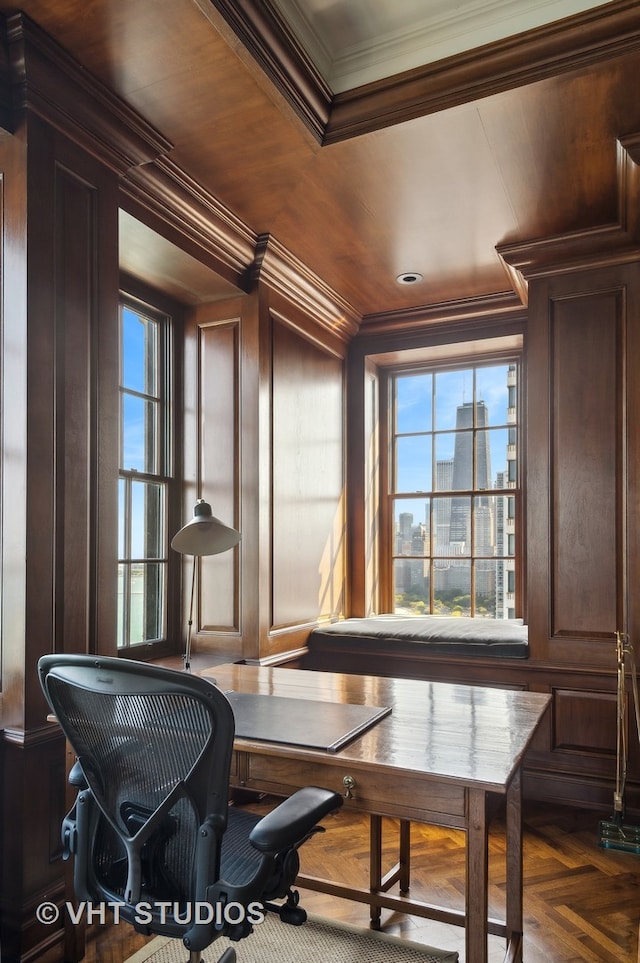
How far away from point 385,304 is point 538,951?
3.42 meters

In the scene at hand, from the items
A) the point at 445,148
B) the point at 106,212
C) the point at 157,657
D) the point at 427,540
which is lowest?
Result: the point at 157,657

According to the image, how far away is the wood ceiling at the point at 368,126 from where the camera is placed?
6.86ft

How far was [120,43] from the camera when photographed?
212cm

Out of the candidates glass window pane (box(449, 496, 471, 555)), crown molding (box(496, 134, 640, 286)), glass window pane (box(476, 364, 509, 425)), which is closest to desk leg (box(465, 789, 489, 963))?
crown molding (box(496, 134, 640, 286))

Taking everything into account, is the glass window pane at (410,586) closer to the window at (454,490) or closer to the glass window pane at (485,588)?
the window at (454,490)

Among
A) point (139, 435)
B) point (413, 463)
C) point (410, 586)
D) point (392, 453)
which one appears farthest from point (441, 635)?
point (139, 435)

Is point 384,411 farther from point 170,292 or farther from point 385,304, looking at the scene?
point 170,292

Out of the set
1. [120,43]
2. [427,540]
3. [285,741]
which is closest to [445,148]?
[120,43]

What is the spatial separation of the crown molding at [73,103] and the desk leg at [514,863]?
99.6 inches

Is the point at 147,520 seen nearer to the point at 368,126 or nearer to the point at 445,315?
the point at 368,126

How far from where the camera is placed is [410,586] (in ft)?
15.3

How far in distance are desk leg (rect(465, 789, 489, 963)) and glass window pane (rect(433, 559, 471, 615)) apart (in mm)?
2881

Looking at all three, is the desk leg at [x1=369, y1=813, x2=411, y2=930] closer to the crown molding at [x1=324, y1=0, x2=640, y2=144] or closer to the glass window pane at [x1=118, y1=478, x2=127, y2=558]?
the glass window pane at [x1=118, y1=478, x2=127, y2=558]

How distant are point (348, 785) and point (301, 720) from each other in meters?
0.30
